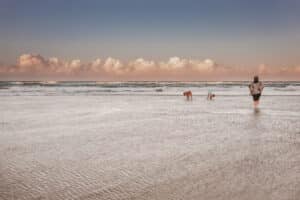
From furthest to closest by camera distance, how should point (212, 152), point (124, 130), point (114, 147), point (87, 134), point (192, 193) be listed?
point (124, 130), point (87, 134), point (114, 147), point (212, 152), point (192, 193)

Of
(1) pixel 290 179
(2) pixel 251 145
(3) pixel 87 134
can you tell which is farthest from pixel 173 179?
(3) pixel 87 134

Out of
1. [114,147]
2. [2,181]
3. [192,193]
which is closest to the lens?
[192,193]

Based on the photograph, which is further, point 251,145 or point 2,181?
point 251,145

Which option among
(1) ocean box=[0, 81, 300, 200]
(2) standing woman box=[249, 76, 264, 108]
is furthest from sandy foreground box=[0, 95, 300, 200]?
(2) standing woman box=[249, 76, 264, 108]

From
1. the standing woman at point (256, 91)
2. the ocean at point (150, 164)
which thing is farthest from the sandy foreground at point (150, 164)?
the standing woman at point (256, 91)

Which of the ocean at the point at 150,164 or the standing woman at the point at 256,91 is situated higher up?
the standing woman at the point at 256,91

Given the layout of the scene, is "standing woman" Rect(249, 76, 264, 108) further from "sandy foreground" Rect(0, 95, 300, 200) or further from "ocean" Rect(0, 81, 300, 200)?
"ocean" Rect(0, 81, 300, 200)

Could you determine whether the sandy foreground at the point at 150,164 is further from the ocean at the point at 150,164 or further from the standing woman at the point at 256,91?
the standing woman at the point at 256,91

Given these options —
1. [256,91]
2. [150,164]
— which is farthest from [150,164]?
[256,91]

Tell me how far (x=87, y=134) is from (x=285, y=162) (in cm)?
580

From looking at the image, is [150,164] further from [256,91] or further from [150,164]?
[256,91]

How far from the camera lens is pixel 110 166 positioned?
19.0 ft

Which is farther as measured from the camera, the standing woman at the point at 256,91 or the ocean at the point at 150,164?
the standing woman at the point at 256,91

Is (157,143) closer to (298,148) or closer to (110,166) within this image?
(110,166)
